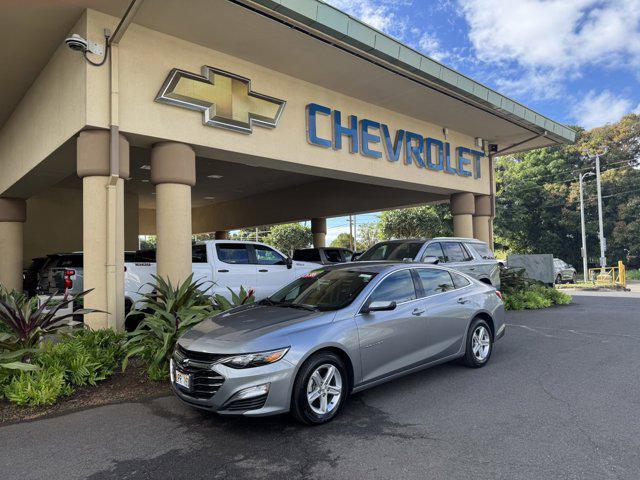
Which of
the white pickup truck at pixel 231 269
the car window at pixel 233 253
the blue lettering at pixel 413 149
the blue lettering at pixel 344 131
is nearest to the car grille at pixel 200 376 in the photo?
the white pickup truck at pixel 231 269

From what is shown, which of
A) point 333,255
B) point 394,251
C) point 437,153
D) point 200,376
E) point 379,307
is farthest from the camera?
point 333,255

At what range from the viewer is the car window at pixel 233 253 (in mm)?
9953

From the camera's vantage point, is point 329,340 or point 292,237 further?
point 292,237

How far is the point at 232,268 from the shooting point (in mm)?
9930

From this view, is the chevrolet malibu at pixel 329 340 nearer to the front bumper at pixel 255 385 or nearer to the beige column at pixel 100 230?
the front bumper at pixel 255 385

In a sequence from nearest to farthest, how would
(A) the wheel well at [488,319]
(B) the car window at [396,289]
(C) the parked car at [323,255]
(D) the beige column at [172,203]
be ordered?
(B) the car window at [396,289] → (A) the wheel well at [488,319] → (D) the beige column at [172,203] → (C) the parked car at [323,255]

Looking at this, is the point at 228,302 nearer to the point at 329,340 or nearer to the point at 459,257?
the point at 329,340

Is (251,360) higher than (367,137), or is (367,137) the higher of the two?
(367,137)

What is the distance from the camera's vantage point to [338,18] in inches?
309

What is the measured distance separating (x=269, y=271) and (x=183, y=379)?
6181 millimetres

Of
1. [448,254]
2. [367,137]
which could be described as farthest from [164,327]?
[367,137]

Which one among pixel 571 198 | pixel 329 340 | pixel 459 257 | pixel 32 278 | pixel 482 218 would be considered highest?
pixel 571 198

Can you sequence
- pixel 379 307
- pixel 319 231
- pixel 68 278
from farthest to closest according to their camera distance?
pixel 319 231 → pixel 68 278 → pixel 379 307

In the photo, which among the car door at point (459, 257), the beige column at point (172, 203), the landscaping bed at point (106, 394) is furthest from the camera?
the car door at point (459, 257)
